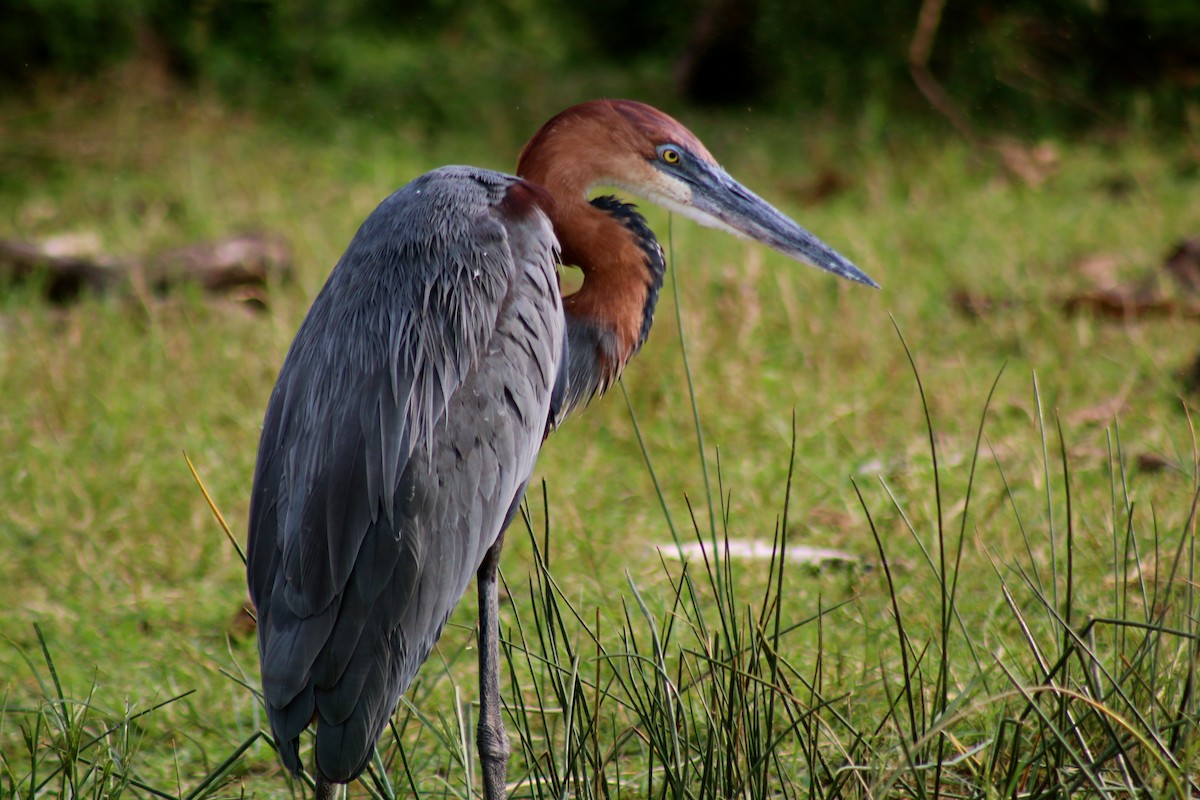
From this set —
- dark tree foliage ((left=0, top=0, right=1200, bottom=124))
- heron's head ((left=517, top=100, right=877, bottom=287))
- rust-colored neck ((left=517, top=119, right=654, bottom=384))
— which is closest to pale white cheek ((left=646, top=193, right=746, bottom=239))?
heron's head ((left=517, top=100, right=877, bottom=287))

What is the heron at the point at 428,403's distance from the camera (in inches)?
86.9

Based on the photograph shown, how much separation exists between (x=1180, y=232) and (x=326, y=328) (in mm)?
4640

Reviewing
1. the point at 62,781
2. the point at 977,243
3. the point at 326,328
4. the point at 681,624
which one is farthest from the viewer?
the point at 977,243

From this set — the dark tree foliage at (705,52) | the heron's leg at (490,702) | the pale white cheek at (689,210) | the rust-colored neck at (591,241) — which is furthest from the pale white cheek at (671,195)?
the dark tree foliage at (705,52)

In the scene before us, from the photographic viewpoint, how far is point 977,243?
233 inches

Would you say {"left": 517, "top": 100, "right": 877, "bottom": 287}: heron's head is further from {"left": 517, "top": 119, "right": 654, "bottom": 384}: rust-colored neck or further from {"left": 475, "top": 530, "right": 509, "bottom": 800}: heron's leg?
{"left": 475, "top": 530, "right": 509, "bottom": 800}: heron's leg

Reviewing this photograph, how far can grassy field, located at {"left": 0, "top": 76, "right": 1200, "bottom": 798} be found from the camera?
220 cm

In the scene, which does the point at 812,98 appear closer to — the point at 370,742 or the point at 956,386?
the point at 956,386

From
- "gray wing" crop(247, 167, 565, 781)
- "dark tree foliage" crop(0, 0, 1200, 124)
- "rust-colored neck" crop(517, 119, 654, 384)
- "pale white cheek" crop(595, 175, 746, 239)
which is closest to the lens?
"gray wing" crop(247, 167, 565, 781)

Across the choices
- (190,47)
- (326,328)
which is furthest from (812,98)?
(326,328)

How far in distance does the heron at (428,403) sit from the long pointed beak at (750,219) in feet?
0.21

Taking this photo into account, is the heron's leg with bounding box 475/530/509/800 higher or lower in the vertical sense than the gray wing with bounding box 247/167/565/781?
lower

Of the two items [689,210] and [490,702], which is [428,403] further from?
[689,210]

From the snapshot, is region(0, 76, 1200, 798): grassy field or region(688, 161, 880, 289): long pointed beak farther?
region(688, 161, 880, 289): long pointed beak
